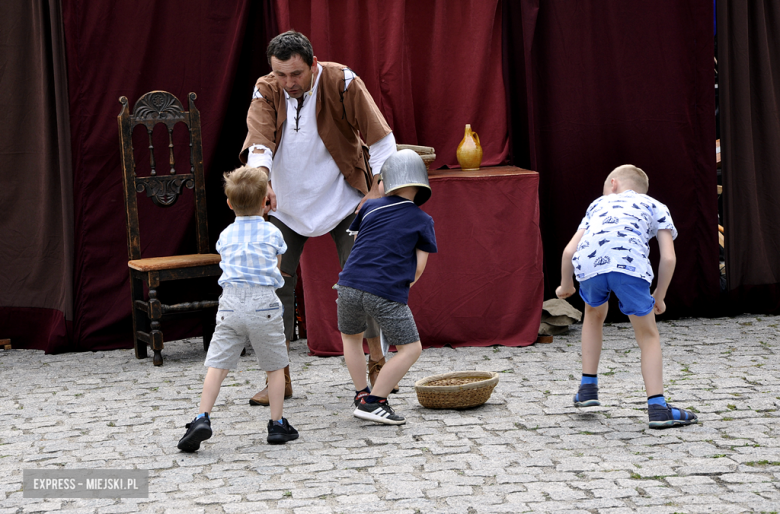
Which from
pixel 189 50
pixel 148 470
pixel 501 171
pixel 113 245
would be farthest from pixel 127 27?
pixel 148 470

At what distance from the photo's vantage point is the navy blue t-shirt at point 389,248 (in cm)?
389

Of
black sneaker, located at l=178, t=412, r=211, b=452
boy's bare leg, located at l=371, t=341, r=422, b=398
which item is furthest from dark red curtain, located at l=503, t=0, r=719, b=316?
black sneaker, located at l=178, t=412, r=211, b=452

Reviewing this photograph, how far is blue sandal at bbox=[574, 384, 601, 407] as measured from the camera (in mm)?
4000

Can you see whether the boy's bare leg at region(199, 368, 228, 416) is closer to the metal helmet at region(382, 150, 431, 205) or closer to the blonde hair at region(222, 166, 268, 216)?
the blonde hair at region(222, 166, 268, 216)

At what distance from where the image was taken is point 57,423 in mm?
4164

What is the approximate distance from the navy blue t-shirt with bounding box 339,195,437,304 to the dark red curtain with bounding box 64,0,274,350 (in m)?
2.28

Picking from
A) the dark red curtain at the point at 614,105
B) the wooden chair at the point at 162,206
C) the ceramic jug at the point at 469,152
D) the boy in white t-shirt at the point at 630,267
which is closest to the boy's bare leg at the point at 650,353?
the boy in white t-shirt at the point at 630,267

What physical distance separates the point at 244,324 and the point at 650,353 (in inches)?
69.5

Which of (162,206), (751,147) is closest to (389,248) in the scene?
(162,206)

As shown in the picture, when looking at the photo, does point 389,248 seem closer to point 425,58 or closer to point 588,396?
point 588,396

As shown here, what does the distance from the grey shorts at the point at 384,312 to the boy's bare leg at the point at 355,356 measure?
0.11 metres

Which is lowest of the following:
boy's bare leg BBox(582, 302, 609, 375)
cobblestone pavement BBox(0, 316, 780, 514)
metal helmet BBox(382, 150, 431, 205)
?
cobblestone pavement BBox(0, 316, 780, 514)

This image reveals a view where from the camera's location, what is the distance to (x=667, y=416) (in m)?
3.73

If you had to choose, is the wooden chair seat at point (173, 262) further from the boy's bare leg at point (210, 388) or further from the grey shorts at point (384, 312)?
the boy's bare leg at point (210, 388)
